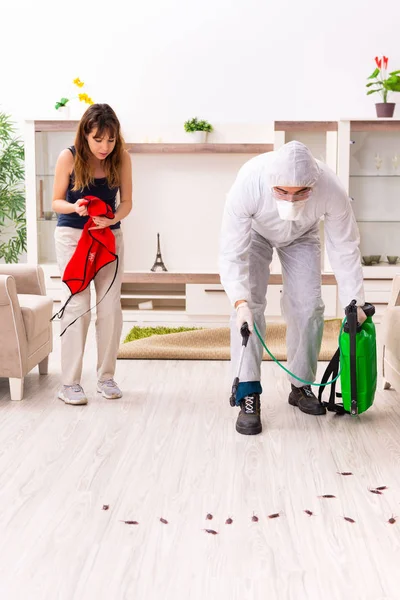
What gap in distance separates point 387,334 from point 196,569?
1814mm

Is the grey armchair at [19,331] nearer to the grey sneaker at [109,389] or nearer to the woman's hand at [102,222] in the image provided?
the grey sneaker at [109,389]

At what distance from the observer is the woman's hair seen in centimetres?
299

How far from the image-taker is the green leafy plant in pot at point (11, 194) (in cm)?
562

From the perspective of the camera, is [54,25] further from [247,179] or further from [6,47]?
[247,179]

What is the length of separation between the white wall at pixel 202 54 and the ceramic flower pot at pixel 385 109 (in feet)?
0.94

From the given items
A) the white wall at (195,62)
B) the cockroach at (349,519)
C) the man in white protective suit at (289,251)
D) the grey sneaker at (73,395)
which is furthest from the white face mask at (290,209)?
the white wall at (195,62)

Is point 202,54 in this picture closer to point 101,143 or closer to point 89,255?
point 101,143

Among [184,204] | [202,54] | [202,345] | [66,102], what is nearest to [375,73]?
[202,54]

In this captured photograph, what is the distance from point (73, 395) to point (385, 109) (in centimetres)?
321

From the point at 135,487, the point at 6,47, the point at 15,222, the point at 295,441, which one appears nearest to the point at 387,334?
the point at 295,441

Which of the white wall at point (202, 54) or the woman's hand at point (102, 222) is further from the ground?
the white wall at point (202, 54)

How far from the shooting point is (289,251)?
307 cm

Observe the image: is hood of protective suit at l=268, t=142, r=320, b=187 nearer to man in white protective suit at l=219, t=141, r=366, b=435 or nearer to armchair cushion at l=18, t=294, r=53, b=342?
man in white protective suit at l=219, t=141, r=366, b=435

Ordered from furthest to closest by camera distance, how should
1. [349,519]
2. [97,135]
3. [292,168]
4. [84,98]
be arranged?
[84,98]
[97,135]
[292,168]
[349,519]
